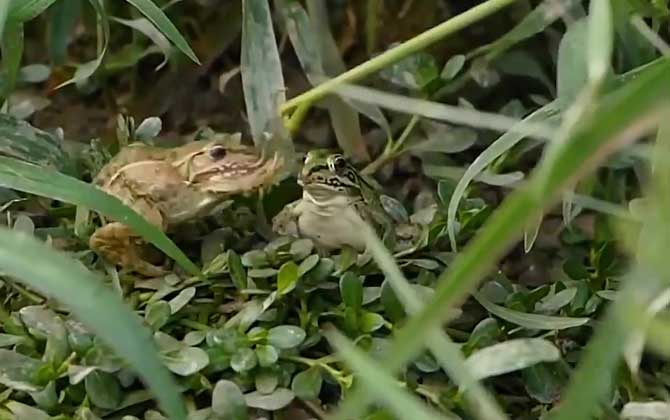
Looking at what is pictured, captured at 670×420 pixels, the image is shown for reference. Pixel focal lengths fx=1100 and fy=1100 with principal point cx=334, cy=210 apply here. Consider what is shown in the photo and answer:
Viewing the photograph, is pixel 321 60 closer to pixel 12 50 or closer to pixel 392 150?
pixel 392 150

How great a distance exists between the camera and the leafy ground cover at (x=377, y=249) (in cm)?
44

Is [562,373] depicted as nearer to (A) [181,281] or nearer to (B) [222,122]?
(A) [181,281]

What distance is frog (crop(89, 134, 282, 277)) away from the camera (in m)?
0.87

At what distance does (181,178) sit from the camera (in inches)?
35.1

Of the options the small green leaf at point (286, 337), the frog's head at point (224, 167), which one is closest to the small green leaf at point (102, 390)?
the small green leaf at point (286, 337)

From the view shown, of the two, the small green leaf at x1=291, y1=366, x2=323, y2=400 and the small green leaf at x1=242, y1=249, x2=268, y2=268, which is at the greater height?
the small green leaf at x1=242, y1=249, x2=268, y2=268

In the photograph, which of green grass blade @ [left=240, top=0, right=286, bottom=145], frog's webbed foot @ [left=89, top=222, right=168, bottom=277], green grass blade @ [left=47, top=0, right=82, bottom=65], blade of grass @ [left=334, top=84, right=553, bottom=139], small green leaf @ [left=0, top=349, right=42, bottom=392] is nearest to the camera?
blade of grass @ [left=334, top=84, right=553, bottom=139]

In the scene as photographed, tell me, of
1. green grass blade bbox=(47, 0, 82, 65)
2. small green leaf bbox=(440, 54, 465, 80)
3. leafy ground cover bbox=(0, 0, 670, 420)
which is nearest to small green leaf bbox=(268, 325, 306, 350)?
leafy ground cover bbox=(0, 0, 670, 420)

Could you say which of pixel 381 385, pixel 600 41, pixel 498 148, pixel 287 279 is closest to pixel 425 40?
pixel 498 148

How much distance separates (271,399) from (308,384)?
3cm

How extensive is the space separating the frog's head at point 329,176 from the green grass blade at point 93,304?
396 millimetres

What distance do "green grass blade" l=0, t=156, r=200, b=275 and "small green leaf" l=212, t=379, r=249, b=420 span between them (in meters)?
0.08

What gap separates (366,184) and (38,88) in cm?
40

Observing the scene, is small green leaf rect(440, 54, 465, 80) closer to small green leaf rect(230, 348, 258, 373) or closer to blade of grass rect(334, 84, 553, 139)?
blade of grass rect(334, 84, 553, 139)
